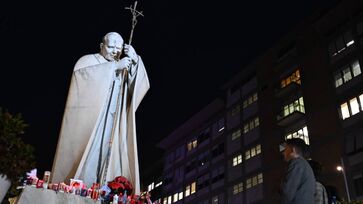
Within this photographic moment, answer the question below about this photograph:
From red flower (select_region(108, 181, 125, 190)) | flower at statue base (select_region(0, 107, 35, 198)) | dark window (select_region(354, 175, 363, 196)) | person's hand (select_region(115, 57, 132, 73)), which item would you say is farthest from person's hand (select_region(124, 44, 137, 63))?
dark window (select_region(354, 175, 363, 196))

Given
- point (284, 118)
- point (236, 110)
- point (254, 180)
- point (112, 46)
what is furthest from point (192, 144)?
point (112, 46)

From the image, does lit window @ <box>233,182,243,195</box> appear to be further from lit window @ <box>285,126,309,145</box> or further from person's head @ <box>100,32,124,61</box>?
person's head @ <box>100,32,124,61</box>

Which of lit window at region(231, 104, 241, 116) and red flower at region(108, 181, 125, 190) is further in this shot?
lit window at region(231, 104, 241, 116)

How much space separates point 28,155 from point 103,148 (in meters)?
5.26

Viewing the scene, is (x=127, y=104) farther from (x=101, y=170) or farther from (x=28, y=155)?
(x=28, y=155)

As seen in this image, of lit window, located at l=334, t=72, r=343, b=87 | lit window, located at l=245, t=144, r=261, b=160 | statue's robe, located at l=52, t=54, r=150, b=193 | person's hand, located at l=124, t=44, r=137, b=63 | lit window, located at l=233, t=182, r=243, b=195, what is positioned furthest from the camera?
lit window, located at l=233, t=182, r=243, b=195

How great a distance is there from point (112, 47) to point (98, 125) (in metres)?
2.83

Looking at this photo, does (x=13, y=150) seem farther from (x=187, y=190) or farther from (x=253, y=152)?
(x=187, y=190)

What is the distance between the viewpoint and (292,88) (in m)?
41.5

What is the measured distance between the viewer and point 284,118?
40.3m

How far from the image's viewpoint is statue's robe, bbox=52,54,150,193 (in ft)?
34.1

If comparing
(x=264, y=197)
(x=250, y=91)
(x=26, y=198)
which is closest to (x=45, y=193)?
(x=26, y=198)

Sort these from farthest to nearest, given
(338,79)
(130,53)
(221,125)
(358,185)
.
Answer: (221,125), (338,79), (358,185), (130,53)

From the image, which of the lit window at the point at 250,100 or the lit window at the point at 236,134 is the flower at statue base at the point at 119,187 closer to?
the lit window at the point at 250,100
